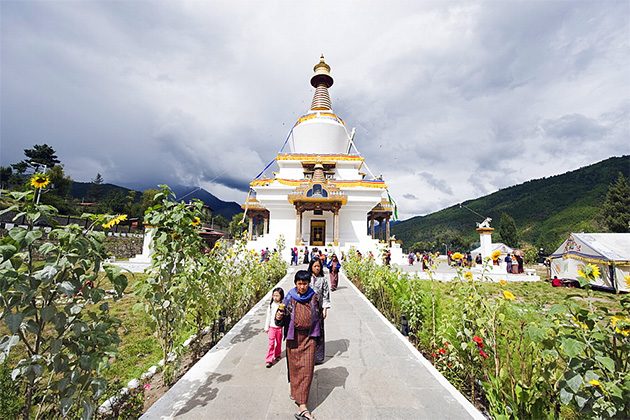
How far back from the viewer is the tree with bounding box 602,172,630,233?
35125 millimetres

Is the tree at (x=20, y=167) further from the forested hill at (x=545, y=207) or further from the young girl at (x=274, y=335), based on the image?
the forested hill at (x=545, y=207)

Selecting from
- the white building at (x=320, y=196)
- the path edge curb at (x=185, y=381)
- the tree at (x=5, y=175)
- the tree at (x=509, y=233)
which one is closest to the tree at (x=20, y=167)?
the tree at (x=5, y=175)

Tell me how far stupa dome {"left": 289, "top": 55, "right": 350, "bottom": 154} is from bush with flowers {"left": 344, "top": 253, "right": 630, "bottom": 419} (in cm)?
2525

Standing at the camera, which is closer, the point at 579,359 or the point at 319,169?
the point at 579,359

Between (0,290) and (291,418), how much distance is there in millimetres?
2546

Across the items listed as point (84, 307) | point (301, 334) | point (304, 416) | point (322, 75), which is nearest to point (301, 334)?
point (301, 334)

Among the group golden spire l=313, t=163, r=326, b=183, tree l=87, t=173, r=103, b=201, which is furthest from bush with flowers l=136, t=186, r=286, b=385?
tree l=87, t=173, r=103, b=201

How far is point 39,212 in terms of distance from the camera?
1.93 metres

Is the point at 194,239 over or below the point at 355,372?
over

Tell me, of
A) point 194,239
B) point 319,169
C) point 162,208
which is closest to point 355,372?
point 194,239

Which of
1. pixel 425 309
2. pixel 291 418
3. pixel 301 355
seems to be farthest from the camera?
pixel 425 309

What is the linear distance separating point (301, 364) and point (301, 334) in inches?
12.0

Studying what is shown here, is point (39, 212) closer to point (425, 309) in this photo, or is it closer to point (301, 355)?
point (301, 355)

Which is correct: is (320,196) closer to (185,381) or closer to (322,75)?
(322,75)
